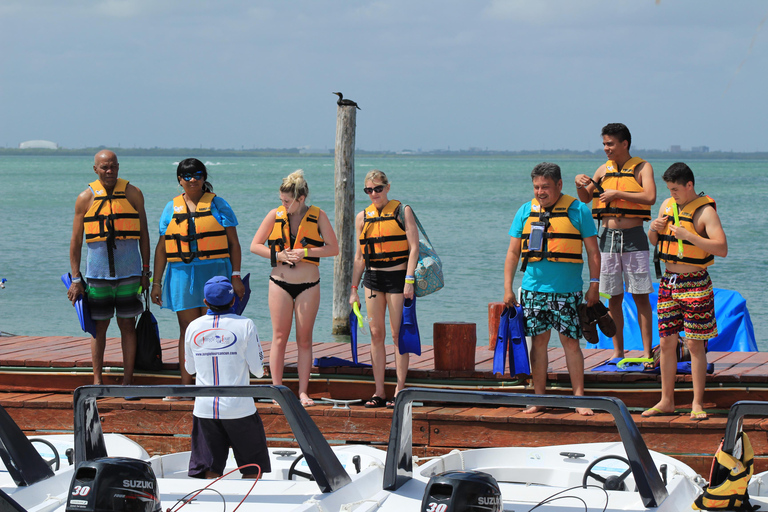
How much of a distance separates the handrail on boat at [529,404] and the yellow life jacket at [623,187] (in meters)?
3.63

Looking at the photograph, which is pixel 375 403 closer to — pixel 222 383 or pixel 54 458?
pixel 222 383

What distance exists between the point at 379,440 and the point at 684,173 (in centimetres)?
296

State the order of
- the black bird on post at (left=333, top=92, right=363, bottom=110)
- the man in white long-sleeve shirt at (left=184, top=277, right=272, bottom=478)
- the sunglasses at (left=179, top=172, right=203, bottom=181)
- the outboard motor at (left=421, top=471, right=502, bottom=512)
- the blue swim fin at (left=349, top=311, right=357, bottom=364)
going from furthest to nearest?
the black bird on post at (left=333, top=92, right=363, bottom=110) → the blue swim fin at (left=349, top=311, right=357, bottom=364) → the sunglasses at (left=179, top=172, right=203, bottom=181) → the man in white long-sleeve shirt at (left=184, top=277, right=272, bottom=478) → the outboard motor at (left=421, top=471, right=502, bottom=512)

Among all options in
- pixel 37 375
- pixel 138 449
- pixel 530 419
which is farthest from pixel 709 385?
pixel 37 375

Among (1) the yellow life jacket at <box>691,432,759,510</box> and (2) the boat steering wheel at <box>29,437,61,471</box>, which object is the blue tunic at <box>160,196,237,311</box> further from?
(1) the yellow life jacket at <box>691,432,759,510</box>

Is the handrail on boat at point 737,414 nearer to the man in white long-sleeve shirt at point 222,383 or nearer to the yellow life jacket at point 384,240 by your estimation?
the man in white long-sleeve shirt at point 222,383

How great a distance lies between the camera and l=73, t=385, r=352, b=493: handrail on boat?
3680mm

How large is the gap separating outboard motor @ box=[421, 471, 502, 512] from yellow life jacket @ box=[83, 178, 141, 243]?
4487 mm

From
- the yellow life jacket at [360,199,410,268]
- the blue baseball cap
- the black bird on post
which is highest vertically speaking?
the black bird on post

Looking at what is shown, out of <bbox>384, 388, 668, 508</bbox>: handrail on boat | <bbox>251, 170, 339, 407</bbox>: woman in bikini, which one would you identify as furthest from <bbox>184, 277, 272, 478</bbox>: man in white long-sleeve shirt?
<bbox>251, 170, 339, 407</bbox>: woman in bikini

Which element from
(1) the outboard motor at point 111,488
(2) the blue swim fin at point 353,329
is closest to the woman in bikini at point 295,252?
(2) the blue swim fin at point 353,329

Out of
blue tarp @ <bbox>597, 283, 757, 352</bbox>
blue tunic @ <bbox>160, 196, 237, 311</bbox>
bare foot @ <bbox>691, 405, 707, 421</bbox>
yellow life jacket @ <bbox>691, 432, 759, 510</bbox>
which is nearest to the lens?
yellow life jacket @ <bbox>691, 432, 759, 510</bbox>

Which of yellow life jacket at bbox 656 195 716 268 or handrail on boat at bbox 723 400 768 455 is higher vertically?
yellow life jacket at bbox 656 195 716 268

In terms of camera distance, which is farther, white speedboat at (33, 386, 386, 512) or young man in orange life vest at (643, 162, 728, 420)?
young man in orange life vest at (643, 162, 728, 420)
